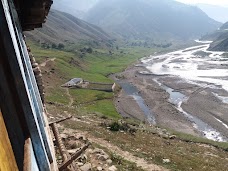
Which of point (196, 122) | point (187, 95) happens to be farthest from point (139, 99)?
point (196, 122)

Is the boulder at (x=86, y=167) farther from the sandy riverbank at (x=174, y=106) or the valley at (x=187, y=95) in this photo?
the sandy riverbank at (x=174, y=106)

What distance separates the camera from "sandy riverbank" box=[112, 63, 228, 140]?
5084 centimetres

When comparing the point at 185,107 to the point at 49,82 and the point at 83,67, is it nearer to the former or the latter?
the point at 49,82

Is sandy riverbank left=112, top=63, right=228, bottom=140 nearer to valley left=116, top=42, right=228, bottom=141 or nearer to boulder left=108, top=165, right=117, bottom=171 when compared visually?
valley left=116, top=42, right=228, bottom=141

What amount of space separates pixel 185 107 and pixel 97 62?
66.7 meters

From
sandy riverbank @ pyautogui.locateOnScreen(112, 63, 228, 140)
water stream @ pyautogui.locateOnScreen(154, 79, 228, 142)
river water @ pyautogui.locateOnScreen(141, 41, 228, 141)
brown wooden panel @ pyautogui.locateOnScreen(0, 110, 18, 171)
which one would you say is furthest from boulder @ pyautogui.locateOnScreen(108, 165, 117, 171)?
sandy riverbank @ pyautogui.locateOnScreen(112, 63, 228, 140)

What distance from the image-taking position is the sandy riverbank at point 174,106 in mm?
50844

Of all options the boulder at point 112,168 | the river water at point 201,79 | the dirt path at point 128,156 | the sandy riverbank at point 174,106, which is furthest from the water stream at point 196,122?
the boulder at point 112,168

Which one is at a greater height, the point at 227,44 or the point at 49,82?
the point at 49,82

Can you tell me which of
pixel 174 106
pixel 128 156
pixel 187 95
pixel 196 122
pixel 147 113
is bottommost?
pixel 187 95

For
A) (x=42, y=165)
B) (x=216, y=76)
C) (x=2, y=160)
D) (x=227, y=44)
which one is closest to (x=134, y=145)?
(x=42, y=165)

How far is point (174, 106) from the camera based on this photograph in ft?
202

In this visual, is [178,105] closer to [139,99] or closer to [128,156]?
[139,99]

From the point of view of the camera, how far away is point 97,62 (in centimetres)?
12362
